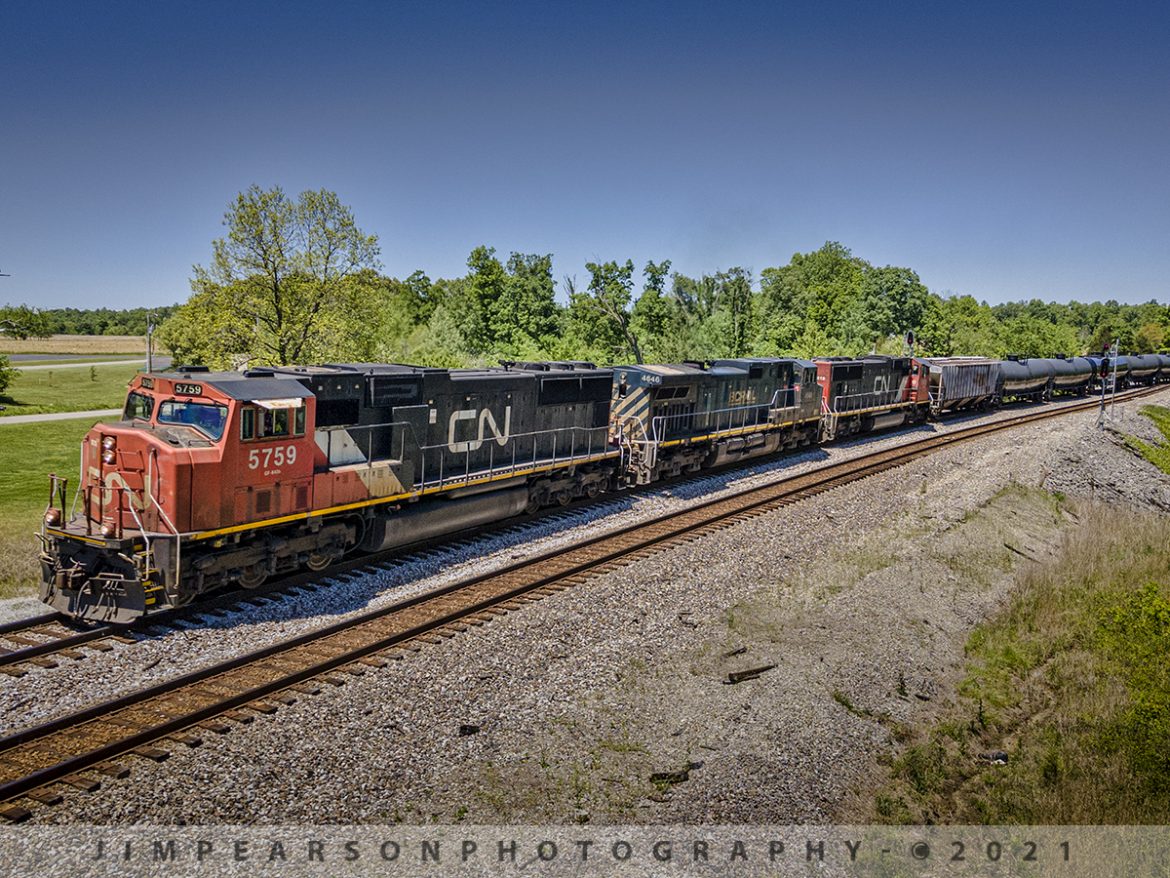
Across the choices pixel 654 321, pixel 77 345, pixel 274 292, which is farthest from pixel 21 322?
pixel 77 345

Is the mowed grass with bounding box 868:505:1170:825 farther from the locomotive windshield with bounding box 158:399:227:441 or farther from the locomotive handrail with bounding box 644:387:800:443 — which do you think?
the locomotive windshield with bounding box 158:399:227:441

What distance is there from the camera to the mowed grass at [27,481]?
43.6 feet

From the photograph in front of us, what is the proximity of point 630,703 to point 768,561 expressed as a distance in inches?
265

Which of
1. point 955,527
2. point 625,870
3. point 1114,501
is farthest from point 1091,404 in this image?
point 625,870

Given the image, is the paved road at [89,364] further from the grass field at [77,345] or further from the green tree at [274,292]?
the green tree at [274,292]

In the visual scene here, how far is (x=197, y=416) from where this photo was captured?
38.4 ft

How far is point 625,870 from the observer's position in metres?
6.59

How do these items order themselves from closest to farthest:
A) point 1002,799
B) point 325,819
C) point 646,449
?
point 325,819
point 1002,799
point 646,449

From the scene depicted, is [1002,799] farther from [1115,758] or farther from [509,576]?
[509,576]

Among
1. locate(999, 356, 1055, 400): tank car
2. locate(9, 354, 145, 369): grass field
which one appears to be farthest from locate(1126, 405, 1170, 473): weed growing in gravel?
locate(9, 354, 145, 369): grass field

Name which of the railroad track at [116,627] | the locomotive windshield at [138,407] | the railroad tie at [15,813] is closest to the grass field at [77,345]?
the locomotive windshield at [138,407]

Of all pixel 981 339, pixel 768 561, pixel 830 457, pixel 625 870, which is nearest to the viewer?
pixel 625 870

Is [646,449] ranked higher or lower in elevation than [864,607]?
higher

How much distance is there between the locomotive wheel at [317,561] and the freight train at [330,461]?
0.12ft
